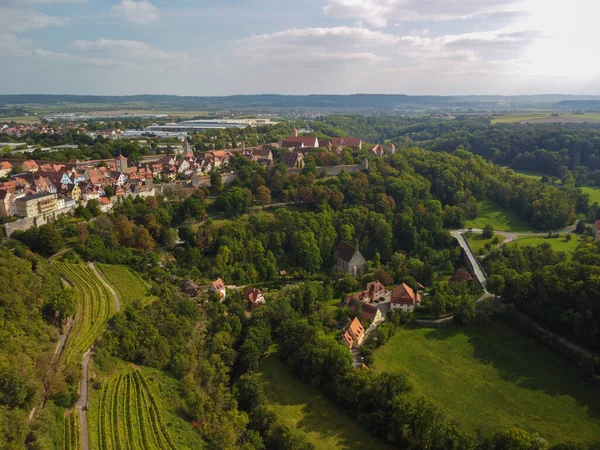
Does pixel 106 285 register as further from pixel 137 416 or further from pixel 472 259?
pixel 472 259

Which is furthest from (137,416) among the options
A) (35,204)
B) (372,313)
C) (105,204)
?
(105,204)

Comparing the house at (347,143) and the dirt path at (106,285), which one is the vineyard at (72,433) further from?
the house at (347,143)

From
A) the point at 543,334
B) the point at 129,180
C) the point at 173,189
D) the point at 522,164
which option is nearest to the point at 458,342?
the point at 543,334

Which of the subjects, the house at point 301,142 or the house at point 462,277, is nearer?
the house at point 462,277

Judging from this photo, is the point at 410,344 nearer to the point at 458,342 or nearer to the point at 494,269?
the point at 458,342

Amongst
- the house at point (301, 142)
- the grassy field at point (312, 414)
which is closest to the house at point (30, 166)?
the grassy field at point (312, 414)
